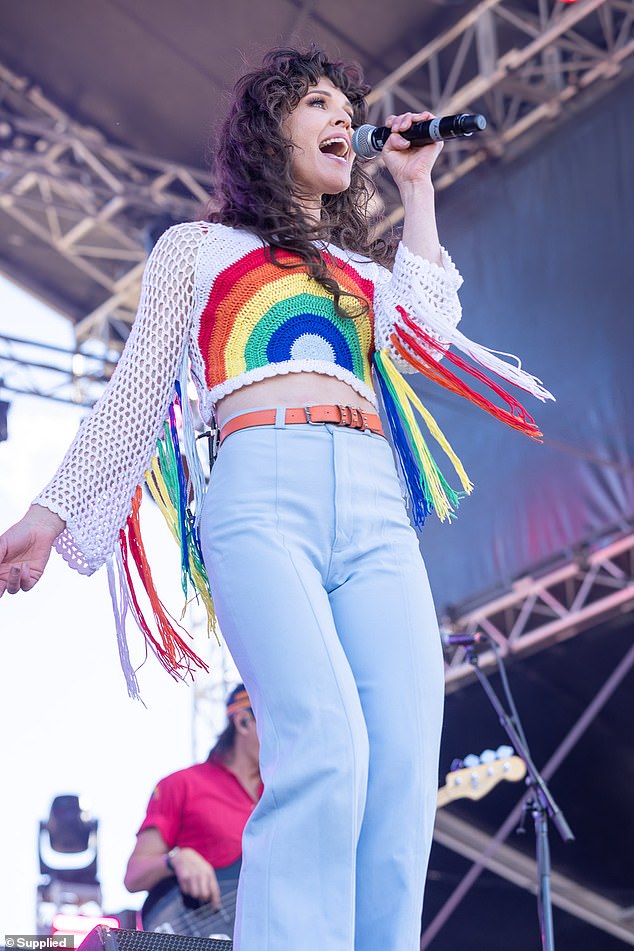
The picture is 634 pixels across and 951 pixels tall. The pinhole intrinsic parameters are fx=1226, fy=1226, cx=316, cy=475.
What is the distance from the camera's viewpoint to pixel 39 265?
6.85m

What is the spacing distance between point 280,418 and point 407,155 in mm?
434

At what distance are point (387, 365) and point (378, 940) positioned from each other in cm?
72

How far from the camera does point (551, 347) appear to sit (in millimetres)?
5730

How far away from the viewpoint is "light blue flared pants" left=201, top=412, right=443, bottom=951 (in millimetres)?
1264

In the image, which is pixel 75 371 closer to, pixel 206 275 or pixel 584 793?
pixel 584 793

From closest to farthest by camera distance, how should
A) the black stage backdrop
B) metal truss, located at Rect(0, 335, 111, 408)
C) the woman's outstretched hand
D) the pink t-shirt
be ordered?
the woman's outstretched hand → the pink t-shirt → the black stage backdrop → metal truss, located at Rect(0, 335, 111, 408)

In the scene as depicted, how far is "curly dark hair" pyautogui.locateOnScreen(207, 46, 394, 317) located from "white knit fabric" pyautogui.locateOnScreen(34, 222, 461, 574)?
5cm

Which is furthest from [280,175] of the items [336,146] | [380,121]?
[380,121]

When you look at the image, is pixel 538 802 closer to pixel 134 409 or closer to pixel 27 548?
pixel 134 409

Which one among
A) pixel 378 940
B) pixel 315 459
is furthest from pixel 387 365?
pixel 378 940

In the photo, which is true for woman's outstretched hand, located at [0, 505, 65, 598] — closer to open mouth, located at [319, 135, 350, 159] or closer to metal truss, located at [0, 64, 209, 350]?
open mouth, located at [319, 135, 350, 159]

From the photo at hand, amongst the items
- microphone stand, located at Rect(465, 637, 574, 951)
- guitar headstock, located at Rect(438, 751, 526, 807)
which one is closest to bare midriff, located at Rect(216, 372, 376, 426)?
microphone stand, located at Rect(465, 637, 574, 951)

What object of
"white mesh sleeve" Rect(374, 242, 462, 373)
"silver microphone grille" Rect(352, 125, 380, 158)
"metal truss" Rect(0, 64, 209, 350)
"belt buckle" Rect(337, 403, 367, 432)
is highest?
"metal truss" Rect(0, 64, 209, 350)

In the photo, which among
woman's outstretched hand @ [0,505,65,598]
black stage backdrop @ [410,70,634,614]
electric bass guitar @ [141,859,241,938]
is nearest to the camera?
woman's outstretched hand @ [0,505,65,598]
